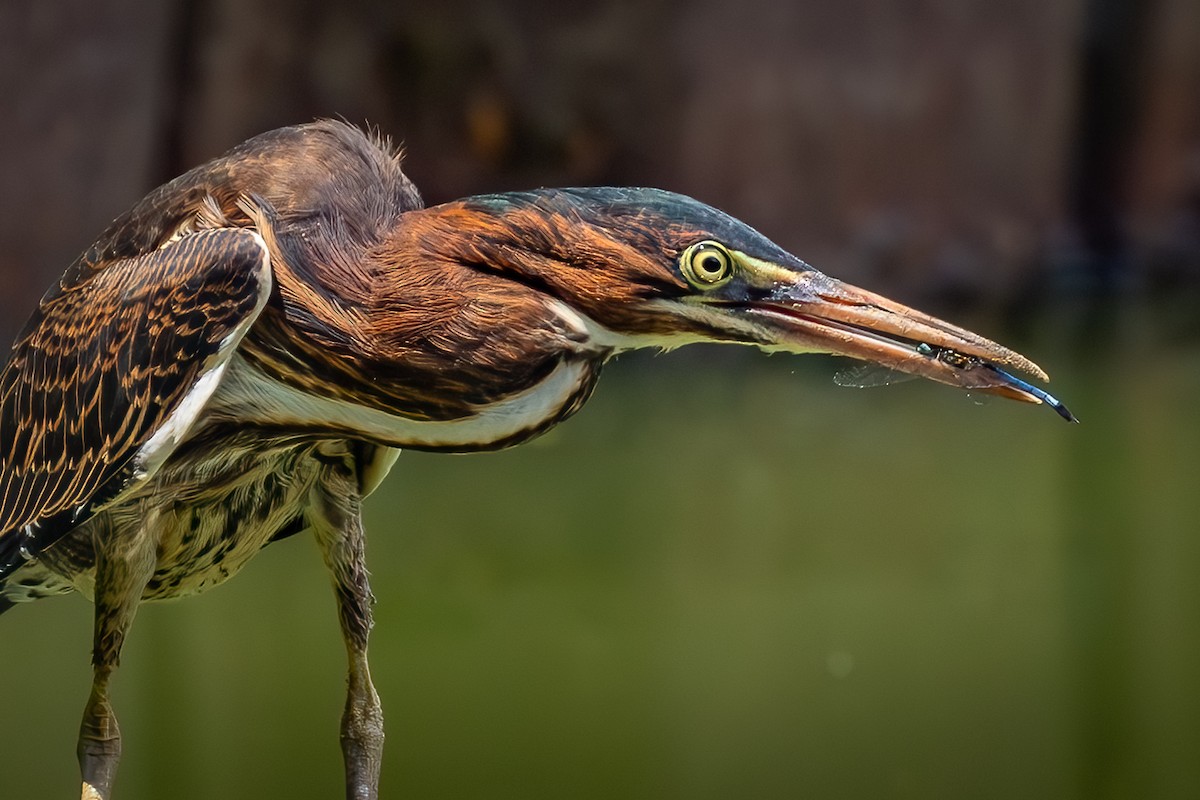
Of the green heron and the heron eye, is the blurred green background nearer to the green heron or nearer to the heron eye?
the green heron

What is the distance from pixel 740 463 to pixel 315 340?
152 inches

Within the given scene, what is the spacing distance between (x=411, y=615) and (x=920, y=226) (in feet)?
15.7

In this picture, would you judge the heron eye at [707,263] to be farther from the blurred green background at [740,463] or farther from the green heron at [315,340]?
the blurred green background at [740,463]

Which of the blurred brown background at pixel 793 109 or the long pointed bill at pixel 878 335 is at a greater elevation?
the blurred brown background at pixel 793 109

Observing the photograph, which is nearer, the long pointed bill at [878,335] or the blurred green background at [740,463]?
the long pointed bill at [878,335]

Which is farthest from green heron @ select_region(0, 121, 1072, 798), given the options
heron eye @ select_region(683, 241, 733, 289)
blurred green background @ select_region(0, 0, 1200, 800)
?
blurred green background @ select_region(0, 0, 1200, 800)

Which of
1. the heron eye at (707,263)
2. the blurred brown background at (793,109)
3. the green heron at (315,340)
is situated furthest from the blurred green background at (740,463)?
the heron eye at (707,263)

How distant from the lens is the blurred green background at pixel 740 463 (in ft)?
11.8

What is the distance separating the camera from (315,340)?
83.6 inches

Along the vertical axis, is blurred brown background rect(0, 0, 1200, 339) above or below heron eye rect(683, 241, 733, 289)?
above

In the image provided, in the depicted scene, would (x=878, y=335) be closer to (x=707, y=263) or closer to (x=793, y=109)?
(x=707, y=263)

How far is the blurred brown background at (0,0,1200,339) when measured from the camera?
7465 millimetres

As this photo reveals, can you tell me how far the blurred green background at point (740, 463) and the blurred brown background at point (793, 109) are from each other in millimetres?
20

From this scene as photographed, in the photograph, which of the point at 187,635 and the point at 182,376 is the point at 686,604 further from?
the point at 182,376
